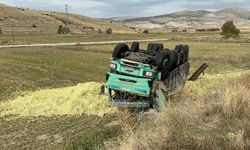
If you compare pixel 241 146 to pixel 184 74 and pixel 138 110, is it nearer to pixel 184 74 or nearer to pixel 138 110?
pixel 138 110

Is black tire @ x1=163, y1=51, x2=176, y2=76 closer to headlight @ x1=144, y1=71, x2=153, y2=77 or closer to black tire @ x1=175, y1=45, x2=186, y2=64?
headlight @ x1=144, y1=71, x2=153, y2=77

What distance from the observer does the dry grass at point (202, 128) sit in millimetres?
6676

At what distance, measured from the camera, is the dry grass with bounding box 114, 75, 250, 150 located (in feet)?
21.9

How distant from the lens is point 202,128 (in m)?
7.97

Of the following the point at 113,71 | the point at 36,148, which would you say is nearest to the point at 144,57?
the point at 113,71

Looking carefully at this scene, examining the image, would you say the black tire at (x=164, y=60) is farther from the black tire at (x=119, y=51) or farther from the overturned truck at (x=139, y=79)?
the black tire at (x=119, y=51)

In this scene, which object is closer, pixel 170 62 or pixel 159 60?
pixel 159 60

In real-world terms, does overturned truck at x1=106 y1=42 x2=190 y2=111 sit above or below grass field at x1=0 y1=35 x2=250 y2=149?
above

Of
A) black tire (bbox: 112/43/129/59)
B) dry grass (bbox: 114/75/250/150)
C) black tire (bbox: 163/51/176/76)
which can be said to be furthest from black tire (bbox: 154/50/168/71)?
dry grass (bbox: 114/75/250/150)

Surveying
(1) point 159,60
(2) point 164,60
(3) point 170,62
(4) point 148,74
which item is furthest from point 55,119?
(3) point 170,62

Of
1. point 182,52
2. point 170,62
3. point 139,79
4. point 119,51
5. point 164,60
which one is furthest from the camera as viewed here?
point 182,52

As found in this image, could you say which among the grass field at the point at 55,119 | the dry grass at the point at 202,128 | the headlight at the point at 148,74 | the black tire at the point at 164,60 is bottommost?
the grass field at the point at 55,119

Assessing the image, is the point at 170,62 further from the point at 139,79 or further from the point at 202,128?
the point at 202,128

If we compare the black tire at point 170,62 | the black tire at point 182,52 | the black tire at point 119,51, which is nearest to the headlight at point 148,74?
the black tire at point 170,62
